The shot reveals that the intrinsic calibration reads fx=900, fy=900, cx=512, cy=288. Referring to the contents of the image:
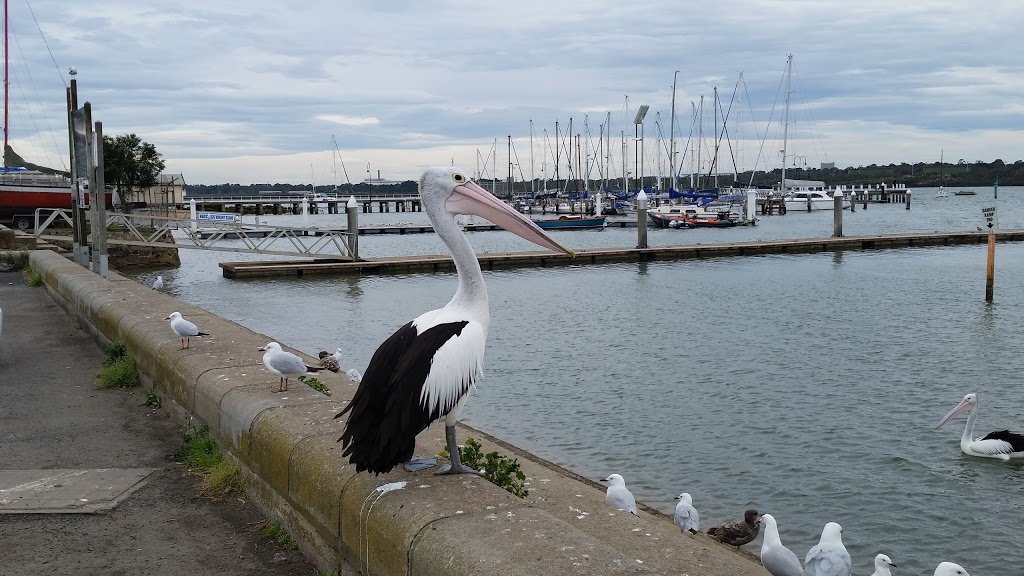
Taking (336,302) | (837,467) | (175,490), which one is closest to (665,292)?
(336,302)

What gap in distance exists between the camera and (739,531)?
7.20 metres

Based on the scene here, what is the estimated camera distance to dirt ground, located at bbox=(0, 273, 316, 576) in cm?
420

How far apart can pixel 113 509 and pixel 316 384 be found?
1866 mm

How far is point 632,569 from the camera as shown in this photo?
3.01m

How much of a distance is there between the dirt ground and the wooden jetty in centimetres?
2268

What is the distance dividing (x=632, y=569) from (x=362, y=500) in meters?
1.26

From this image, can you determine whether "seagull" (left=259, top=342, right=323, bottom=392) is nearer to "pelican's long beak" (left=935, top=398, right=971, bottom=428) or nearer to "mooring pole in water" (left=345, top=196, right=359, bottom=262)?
"pelican's long beak" (left=935, top=398, right=971, bottom=428)

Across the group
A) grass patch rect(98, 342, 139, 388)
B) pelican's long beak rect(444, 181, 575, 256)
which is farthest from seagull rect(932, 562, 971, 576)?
grass patch rect(98, 342, 139, 388)

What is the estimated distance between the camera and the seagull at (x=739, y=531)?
719 centimetres

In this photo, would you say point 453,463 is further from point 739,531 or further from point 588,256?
point 588,256

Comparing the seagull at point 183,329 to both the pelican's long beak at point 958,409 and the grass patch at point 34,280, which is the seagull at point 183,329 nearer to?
the pelican's long beak at point 958,409

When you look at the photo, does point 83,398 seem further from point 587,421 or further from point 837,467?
point 837,467

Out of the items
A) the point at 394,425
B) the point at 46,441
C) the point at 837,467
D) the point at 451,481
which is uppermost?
the point at 394,425

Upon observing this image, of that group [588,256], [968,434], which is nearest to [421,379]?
[968,434]
